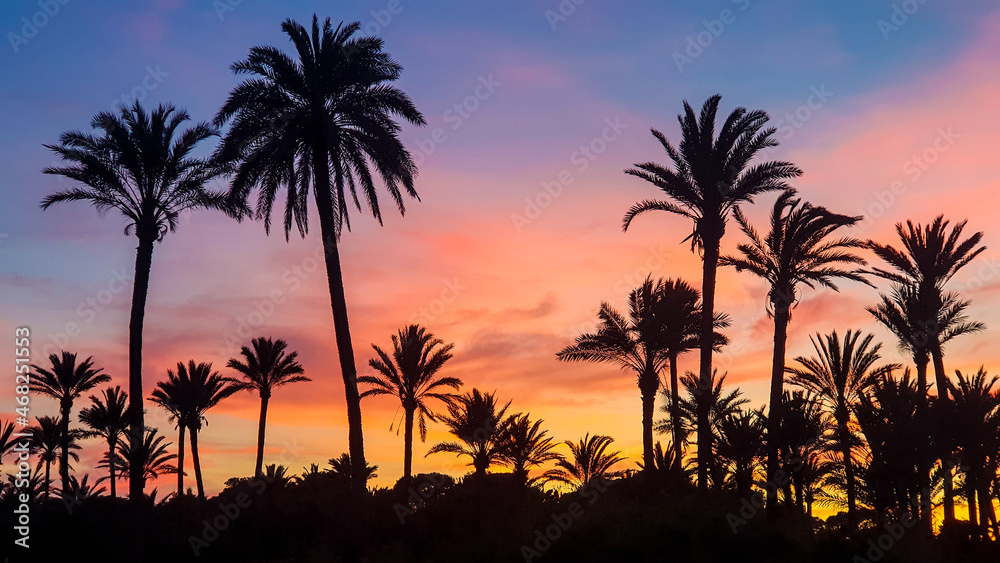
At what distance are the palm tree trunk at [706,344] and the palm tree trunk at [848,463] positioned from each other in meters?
5.28

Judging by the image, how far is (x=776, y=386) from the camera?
111 feet

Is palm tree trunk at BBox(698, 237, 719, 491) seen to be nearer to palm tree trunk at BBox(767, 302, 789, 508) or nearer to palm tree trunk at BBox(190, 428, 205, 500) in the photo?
palm tree trunk at BBox(767, 302, 789, 508)

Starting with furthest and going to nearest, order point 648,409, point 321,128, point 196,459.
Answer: point 196,459 → point 648,409 → point 321,128

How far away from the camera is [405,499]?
3725cm

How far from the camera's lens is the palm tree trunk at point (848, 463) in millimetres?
30312

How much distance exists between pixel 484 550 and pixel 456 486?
6937 millimetres

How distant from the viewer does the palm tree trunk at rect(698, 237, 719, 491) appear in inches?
1268

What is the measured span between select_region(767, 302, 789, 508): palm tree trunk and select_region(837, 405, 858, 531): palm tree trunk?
112 inches

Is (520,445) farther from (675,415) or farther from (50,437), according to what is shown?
Result: (50,437)

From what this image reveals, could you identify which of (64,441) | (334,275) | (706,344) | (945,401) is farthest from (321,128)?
(64,441)

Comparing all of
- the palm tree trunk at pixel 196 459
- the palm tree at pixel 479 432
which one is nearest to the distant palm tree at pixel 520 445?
the palm tree at pixel 479 432

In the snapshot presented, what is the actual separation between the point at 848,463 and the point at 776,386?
15.5ft

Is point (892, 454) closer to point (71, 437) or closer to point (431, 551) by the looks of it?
point (431, 551)

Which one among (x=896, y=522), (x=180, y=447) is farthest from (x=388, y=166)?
(x=180, y=447)
